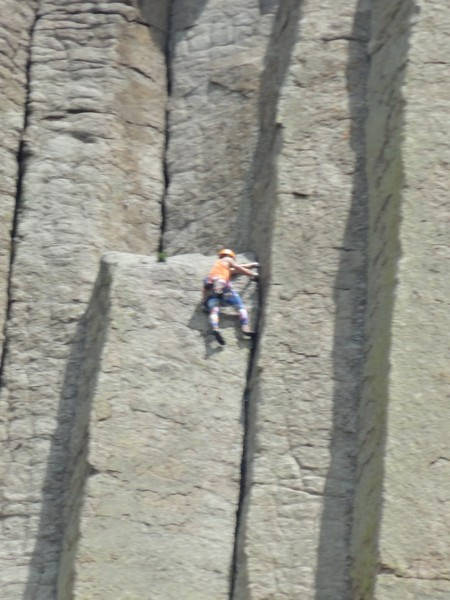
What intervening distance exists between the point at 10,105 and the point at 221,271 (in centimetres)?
383

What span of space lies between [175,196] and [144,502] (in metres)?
4.57

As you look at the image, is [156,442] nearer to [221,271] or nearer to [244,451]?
[244,451]

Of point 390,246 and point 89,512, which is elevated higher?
point 390,246

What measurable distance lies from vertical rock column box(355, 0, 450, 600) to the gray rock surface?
1457mm

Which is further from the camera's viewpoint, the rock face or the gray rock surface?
the gray rock surface

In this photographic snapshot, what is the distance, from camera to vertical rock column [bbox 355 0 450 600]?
771 inches

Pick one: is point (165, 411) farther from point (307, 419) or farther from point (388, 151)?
point (388, 151)

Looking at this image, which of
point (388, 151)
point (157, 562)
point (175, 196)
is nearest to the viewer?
point (157, 562)

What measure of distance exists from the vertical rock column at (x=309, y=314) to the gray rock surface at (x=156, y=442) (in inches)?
13.7

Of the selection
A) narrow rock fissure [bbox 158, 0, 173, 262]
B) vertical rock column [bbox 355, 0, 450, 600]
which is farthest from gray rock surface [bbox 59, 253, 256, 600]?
vertical rock column [bbox 355, 0, 450, 600]

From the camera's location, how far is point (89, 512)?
20.8 m

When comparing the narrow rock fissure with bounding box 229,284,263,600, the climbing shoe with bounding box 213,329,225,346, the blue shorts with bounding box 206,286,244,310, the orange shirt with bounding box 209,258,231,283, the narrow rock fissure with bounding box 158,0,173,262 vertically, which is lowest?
the narrow rock fissure with bounding box 229,284,263,600

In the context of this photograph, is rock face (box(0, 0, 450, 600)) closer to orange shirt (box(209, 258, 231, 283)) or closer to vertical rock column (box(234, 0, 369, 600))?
vertical rock column (box(234, 0, 369, 600))

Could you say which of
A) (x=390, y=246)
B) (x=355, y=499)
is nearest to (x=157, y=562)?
(x=355, y=499)
